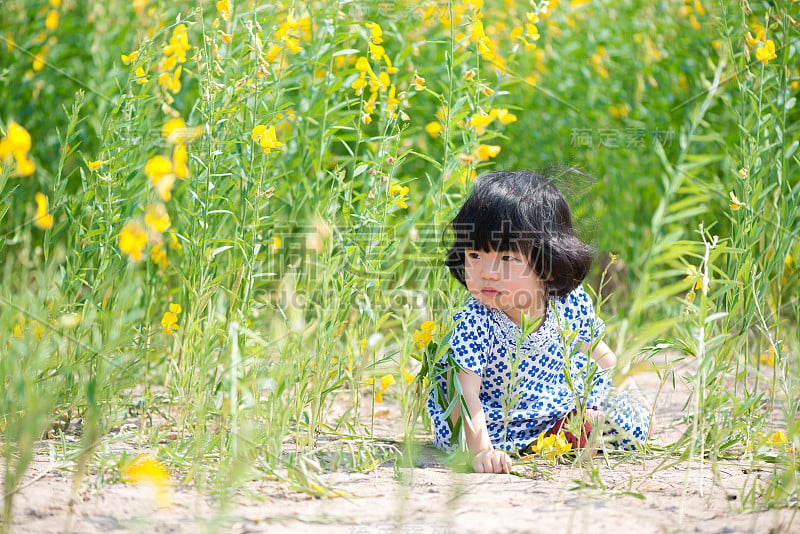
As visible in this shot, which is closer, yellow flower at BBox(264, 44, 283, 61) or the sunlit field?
the sunlit field

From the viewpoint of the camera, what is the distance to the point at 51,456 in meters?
1.80

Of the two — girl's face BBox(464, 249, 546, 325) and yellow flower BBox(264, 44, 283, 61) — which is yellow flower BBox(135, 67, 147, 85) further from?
girl's face BBox(464, 249, 546, 325)

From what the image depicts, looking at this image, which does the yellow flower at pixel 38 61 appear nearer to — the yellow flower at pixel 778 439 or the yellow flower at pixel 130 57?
the yellow flower at pixel 130 57

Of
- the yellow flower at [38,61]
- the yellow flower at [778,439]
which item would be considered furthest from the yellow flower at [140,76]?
the yellow flower at [778,439]

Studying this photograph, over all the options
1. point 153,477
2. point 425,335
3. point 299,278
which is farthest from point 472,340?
point 153,477

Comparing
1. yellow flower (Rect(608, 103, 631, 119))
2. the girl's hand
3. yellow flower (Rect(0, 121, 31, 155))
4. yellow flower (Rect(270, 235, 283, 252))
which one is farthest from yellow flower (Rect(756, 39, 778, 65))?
yellow flower (Rect(608, 103, 631, 119))

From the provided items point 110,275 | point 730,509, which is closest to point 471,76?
point 110,275

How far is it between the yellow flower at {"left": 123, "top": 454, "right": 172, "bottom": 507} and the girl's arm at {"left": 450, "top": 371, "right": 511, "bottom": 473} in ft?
2.40

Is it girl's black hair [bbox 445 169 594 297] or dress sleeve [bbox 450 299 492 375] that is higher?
girl's black hair [bbox 445 169 594 297]

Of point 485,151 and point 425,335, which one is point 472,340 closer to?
point 425,335

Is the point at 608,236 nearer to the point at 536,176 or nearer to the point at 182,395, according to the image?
the point at 536,176

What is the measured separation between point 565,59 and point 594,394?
8.81ft

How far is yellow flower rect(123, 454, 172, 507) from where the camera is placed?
1.58m

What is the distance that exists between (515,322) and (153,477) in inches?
42.4
